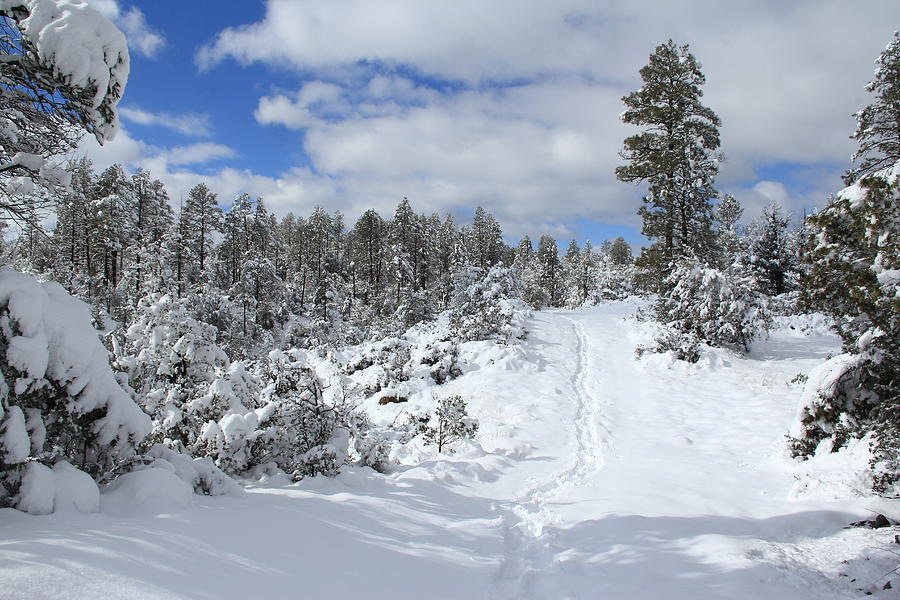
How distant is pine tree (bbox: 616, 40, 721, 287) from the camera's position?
1959 cm

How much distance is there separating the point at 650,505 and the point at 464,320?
55.9ft

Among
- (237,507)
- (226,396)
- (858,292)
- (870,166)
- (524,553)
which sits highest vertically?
(870,166)

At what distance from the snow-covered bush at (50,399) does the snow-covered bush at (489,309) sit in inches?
675

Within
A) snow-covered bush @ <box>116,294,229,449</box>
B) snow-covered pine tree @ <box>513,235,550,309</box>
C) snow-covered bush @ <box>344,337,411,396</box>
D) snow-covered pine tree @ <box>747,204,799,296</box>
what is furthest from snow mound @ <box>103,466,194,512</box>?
snow-covered pine tree @ <box>513,235,550,309</box>

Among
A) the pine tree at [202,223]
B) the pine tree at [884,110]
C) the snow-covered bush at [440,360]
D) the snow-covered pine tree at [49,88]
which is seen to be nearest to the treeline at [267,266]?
the pine tree at [202,223]

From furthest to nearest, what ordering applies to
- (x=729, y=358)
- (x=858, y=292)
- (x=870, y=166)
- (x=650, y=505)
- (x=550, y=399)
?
(x=729, y=358), (x=550, y=399), (x=870, y=166), (x=650, y=505), (x=858, y=292)

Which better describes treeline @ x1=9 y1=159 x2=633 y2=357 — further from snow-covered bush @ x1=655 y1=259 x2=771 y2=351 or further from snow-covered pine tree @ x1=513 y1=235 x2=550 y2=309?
snow-covered bush @ x1=655 y1=259 x2=771 y2=351

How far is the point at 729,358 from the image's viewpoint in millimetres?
17094

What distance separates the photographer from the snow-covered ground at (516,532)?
3592 millimetres

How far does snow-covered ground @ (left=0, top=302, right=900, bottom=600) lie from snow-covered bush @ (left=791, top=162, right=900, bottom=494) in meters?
0.97

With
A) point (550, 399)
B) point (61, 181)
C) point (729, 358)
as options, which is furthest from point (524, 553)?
point (729, 358)

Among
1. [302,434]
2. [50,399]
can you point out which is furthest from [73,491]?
[302,434]

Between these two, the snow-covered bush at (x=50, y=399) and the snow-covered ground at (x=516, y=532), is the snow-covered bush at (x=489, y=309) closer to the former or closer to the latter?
the snow-covered ground at (x=516, y=532)

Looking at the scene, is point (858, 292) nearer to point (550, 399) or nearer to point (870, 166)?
point (550, 399)
